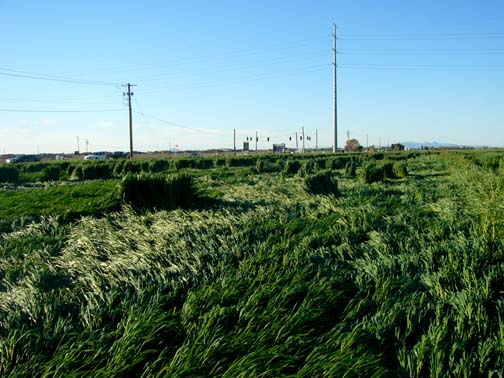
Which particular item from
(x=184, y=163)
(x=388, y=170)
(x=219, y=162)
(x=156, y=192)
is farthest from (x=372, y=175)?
(x=219, y=162)

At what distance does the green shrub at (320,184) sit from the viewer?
38.4ft

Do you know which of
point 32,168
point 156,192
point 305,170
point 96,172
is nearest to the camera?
point 156,192

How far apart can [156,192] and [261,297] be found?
6497 millimetres

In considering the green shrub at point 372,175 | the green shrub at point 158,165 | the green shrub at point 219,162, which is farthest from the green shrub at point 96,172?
the green shrub at point 372,175

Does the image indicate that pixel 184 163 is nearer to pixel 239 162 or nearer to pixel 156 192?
pixel 239 162

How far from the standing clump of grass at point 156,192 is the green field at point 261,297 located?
2107mm

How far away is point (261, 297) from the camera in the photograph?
12.7ft

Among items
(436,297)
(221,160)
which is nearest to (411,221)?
→ (436,297)

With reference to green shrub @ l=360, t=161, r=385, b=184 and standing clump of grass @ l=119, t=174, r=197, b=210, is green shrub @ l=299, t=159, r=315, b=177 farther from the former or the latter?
standing clump of grass @ l=119, t=174, r=197, b=210

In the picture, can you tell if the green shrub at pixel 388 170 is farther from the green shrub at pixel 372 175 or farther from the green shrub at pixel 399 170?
the green shrub at pixel 372 175

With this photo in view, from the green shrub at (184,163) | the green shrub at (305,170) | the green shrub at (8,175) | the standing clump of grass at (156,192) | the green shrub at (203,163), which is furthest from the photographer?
the green shrub at (203,163)

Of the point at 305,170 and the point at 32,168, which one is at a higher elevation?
the point at 32,168

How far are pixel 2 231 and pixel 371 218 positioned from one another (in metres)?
6.82

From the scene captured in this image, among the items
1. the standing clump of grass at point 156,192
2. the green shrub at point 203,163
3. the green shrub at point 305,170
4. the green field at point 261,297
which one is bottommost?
the green field at point 261,297
